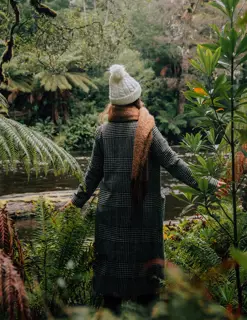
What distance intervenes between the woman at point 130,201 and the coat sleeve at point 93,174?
0.22ft

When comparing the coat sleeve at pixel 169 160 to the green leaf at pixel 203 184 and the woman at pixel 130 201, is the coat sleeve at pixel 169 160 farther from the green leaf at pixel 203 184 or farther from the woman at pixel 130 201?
the green leaf at pixel 203 184

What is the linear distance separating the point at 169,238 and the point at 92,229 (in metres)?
1.17

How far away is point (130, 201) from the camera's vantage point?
2363 mm

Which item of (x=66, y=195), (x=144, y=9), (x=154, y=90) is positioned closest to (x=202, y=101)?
(x=66, y=195)

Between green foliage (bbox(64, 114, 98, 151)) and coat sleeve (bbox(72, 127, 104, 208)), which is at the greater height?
coat sleeve (bbox(72, 127, 104, 208))

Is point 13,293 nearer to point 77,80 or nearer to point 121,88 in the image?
point 121,88

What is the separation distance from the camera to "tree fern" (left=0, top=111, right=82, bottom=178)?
171 centimetres

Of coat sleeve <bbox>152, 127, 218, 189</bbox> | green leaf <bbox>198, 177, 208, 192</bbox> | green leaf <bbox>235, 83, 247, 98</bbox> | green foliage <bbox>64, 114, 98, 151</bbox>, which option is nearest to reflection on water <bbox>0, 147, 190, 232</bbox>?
coat sleeve <bbox>152, 127, 218, 189</bbox>

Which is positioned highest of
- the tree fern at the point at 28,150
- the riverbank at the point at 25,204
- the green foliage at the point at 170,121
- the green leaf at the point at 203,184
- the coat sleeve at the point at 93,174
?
the tree fern at the point at 28,150

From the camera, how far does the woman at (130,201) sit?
2.33 metres

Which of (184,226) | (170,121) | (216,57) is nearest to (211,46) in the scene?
(216,57)

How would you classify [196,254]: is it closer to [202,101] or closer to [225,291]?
[225,291]

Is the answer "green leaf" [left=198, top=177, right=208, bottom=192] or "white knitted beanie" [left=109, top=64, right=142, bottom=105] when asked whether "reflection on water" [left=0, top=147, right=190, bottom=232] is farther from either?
"green leaf" [left=198, top=177, right=208, bottom=192]

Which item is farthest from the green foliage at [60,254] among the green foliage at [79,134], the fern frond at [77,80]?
the fern frond at [77,80]
